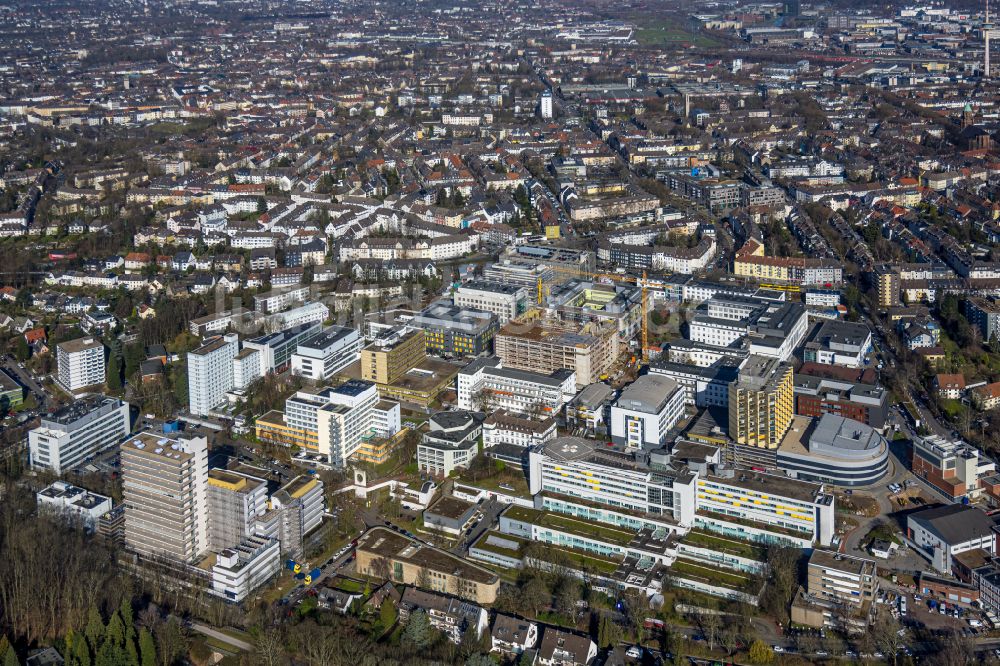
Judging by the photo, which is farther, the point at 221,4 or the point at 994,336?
the point at 221,4

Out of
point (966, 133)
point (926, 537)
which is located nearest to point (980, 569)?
point (926, 537)

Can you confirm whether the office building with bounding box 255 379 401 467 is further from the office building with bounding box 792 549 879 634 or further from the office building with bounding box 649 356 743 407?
the office building with bounding box 792 549 879 634

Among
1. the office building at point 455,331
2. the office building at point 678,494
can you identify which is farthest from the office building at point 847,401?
the office building at point 455,331

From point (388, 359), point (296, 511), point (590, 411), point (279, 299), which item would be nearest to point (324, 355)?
point (388, 359)

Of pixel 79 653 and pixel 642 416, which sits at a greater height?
pixel 642 416

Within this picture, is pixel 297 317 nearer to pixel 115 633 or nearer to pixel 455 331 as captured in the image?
pixel 455 331

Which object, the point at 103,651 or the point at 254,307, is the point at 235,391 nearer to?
the point at 254,307
